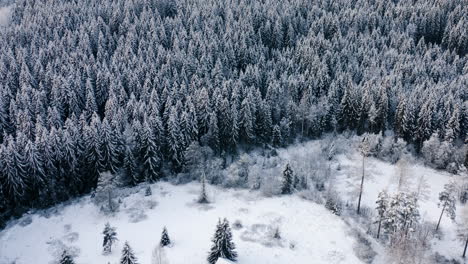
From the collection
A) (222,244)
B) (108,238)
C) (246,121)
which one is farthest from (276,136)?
(108,238)

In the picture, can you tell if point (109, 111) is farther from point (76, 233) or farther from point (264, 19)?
point (264, 19)

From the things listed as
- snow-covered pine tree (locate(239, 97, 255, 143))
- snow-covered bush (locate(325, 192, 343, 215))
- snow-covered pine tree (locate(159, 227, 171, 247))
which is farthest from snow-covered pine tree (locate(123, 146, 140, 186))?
snow-covered bush (locate(325, 192, 343, 215))

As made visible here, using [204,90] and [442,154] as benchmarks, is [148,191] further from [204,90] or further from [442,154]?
[442,154]

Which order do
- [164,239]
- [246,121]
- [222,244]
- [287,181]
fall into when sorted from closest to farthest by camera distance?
1. [222,244]
2. [164,239]
3. [287,181]
4. [246,121]

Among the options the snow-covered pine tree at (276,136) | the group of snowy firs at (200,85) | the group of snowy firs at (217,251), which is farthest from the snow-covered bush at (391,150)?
the group of snowy firs at (217,251)

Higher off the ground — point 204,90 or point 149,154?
point 204,90

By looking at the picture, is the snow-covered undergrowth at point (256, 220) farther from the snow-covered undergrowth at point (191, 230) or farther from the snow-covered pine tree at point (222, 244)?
the snow-covered pine tree at point (222, 244)

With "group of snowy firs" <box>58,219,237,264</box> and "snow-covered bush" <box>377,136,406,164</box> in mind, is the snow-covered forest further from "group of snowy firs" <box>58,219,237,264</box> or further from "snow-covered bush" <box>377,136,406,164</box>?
"group of snowy firs" <box>58,219,237,264</box>

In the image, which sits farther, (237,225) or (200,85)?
(200,85)
